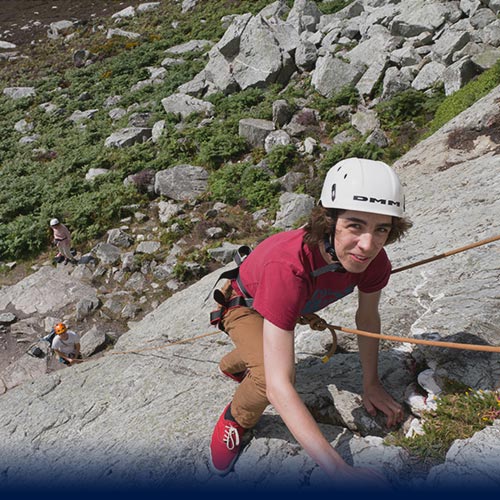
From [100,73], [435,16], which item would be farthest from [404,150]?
[100,73]

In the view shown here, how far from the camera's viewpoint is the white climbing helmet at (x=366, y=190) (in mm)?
2826

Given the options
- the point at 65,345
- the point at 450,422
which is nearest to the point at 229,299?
the point at 450,422

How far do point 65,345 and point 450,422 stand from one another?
7909 mm

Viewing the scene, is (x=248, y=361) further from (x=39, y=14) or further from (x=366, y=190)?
(x=39, y=14)

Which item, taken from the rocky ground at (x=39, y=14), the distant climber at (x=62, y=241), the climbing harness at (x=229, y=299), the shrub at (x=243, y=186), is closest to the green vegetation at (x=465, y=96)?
the shrub at (x=243, y=186)

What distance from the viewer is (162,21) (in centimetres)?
3130

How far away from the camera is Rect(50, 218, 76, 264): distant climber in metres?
12.8

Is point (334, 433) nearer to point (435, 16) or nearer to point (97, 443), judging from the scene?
point (97, 443)

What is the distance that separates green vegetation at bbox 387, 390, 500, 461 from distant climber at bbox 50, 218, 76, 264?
11634 mm

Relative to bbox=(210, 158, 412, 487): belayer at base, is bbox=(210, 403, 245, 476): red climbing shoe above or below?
below

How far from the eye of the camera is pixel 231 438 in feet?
11.8

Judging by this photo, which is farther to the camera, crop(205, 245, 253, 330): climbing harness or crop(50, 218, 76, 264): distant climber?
crop(50, 218, 76, 264): distant climber

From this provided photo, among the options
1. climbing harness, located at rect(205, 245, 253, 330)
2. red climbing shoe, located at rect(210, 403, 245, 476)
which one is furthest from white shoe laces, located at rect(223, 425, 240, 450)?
climbing harness, located at rect(205, 245, 253, 330)

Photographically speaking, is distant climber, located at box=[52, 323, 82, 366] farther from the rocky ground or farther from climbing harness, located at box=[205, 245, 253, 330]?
the rocky ground
